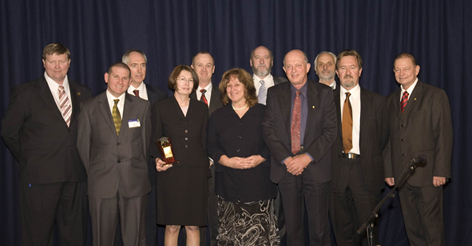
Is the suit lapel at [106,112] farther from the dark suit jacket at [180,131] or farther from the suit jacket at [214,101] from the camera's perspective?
the suit jacket at [214,101]

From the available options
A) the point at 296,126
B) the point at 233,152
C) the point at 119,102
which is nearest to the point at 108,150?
the point at 119,102

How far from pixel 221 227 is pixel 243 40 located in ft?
8.34

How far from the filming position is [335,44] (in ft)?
15.9

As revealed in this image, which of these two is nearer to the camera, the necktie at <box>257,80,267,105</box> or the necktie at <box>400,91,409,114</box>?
the necktie at <box>400,91,409,114</box>

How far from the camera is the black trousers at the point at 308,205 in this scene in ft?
10.8

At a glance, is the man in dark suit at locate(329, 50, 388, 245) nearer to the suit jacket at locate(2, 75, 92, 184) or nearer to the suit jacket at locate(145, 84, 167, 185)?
the suit jacket at locate(145, 84, 167, 185)

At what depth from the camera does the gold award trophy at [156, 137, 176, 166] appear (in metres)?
3.14

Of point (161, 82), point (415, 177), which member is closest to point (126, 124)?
point (161, 82)

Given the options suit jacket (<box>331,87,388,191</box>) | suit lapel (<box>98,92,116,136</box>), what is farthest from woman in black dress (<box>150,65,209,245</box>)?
suit jacket (<box>331,87,388,191</box>)

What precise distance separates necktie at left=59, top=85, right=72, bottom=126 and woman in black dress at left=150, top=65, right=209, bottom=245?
0.93 meters

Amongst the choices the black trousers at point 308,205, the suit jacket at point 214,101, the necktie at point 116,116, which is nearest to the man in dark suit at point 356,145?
the black trousers at point 308,205

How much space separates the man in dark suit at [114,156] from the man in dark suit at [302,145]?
3.91ft

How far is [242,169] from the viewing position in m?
3.23

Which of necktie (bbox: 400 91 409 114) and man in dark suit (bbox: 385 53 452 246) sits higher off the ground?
necktie (bbox: 400 91 409 114)
